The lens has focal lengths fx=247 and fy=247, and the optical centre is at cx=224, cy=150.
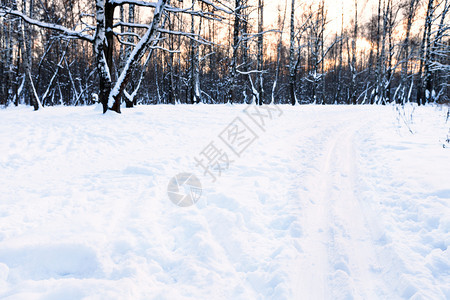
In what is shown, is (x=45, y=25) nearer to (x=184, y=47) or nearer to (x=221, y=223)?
(x=221, y=223)

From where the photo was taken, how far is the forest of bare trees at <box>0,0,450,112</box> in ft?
27.3

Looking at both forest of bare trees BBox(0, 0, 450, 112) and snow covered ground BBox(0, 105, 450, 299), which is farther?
forest of bare trees BBox(0, 0, 450, 112)

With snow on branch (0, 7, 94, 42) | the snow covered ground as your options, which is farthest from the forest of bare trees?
the snow covered ground

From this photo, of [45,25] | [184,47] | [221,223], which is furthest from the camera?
[184,47]

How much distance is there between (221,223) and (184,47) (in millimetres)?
31146

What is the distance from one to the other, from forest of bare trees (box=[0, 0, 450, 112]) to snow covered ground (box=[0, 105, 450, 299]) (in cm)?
464

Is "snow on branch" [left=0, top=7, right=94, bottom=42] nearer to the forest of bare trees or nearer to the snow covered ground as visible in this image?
the forest of bare trees

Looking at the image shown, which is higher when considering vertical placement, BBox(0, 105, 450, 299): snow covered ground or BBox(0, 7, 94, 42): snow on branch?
BBox(0, 7, 94, 42): snow on branch

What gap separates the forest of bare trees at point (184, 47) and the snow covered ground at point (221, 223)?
464cm

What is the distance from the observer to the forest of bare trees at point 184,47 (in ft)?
27.3

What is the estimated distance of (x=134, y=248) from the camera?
258 centimetres

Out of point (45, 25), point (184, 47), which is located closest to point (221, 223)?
point (45, 25)

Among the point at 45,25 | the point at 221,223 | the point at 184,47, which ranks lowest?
the point at 221,223

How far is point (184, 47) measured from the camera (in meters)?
30.7
